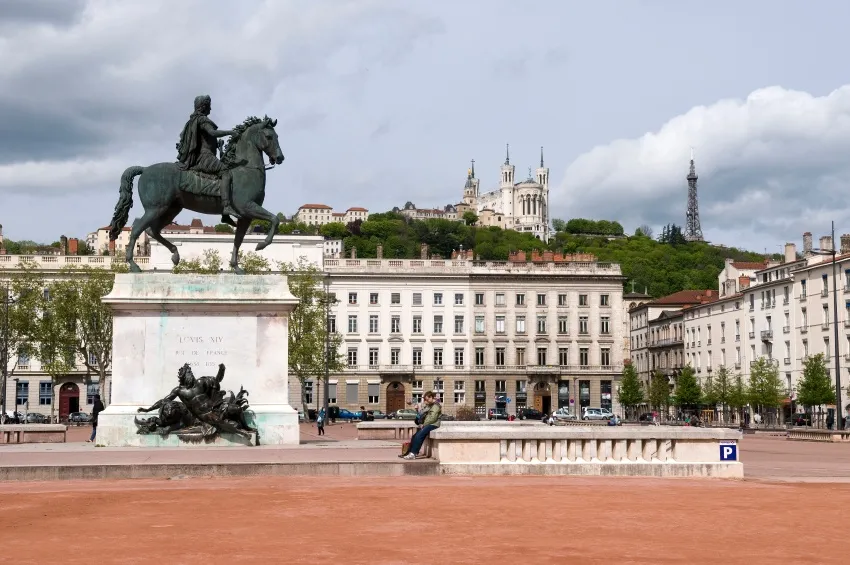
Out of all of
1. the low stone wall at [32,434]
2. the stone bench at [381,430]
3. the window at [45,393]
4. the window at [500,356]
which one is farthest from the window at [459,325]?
the low stone wall at [32,434]

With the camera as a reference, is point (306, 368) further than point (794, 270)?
No

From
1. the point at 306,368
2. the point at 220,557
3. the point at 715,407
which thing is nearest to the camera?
the point at 220,557

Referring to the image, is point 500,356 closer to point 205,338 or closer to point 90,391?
point 90,391

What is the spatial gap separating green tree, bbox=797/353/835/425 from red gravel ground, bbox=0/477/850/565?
210ft

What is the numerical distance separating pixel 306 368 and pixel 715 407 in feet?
140

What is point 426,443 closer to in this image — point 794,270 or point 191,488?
point 191,488

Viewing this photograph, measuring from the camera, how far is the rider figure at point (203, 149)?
2603cm

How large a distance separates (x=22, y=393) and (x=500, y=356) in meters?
46.7

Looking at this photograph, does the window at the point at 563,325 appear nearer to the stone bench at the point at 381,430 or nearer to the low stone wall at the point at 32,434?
the stone bench at the point at 381,430

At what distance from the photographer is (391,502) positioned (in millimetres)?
14867

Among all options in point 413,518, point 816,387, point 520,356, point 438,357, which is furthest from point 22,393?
point 413,518

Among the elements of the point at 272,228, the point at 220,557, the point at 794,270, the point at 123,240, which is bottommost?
the point at 220,557

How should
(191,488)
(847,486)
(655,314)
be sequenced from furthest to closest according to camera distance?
1. (655,314)
2. (847,486)
3. (191,488)

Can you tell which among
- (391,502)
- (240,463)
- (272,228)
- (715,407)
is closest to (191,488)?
(240,463)
